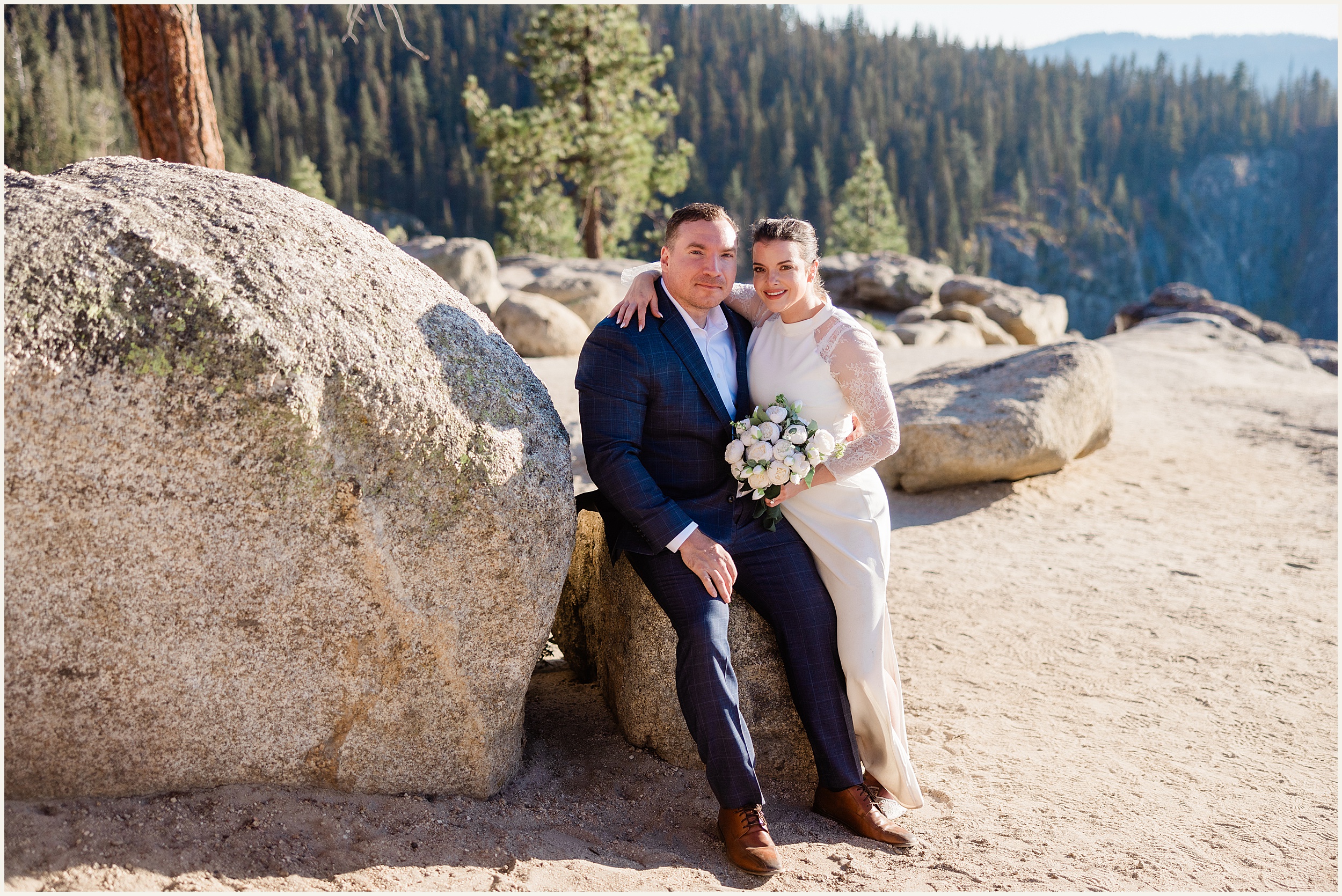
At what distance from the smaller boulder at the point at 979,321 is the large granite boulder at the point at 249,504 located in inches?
746

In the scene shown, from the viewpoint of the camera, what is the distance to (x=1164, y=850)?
323cm

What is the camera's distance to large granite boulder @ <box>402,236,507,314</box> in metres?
13.6

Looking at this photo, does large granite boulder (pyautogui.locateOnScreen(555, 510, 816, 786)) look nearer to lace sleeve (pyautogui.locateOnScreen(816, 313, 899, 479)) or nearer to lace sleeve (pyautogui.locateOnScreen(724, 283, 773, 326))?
lace sleeve (pyautogui.locateOnScreen(816, 313, 899, 479))

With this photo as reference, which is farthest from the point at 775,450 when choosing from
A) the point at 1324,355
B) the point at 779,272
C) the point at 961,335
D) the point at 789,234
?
the point at 1324,355

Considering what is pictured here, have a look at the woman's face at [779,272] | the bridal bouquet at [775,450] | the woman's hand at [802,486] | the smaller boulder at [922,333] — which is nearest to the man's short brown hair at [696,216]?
the woman's face at [779,272]

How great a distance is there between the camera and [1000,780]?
3672 millimetres

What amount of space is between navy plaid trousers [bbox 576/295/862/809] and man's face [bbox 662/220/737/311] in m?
0.10

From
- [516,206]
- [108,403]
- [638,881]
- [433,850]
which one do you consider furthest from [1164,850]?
[516,206]

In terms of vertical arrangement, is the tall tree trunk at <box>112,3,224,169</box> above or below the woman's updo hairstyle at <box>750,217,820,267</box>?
above

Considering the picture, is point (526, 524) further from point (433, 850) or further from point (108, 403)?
point (108, 403)

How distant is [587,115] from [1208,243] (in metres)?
87.7

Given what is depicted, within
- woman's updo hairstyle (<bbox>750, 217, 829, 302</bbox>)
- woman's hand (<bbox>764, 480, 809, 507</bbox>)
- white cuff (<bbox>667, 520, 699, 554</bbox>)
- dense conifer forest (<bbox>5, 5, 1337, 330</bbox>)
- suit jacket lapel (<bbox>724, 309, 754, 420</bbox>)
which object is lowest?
white cuff (<bbox>667, 520, 699, 554</bbox>)

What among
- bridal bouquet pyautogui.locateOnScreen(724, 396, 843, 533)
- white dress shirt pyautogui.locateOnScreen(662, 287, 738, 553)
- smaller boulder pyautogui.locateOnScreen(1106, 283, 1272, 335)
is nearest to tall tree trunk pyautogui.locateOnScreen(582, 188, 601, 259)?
smaller boulder pyautogui.locateOnScreen(1106, 283, 1272, 335)

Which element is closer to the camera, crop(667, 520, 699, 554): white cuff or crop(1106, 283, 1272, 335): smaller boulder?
crop(667, 520, 699, 554): white cuff
